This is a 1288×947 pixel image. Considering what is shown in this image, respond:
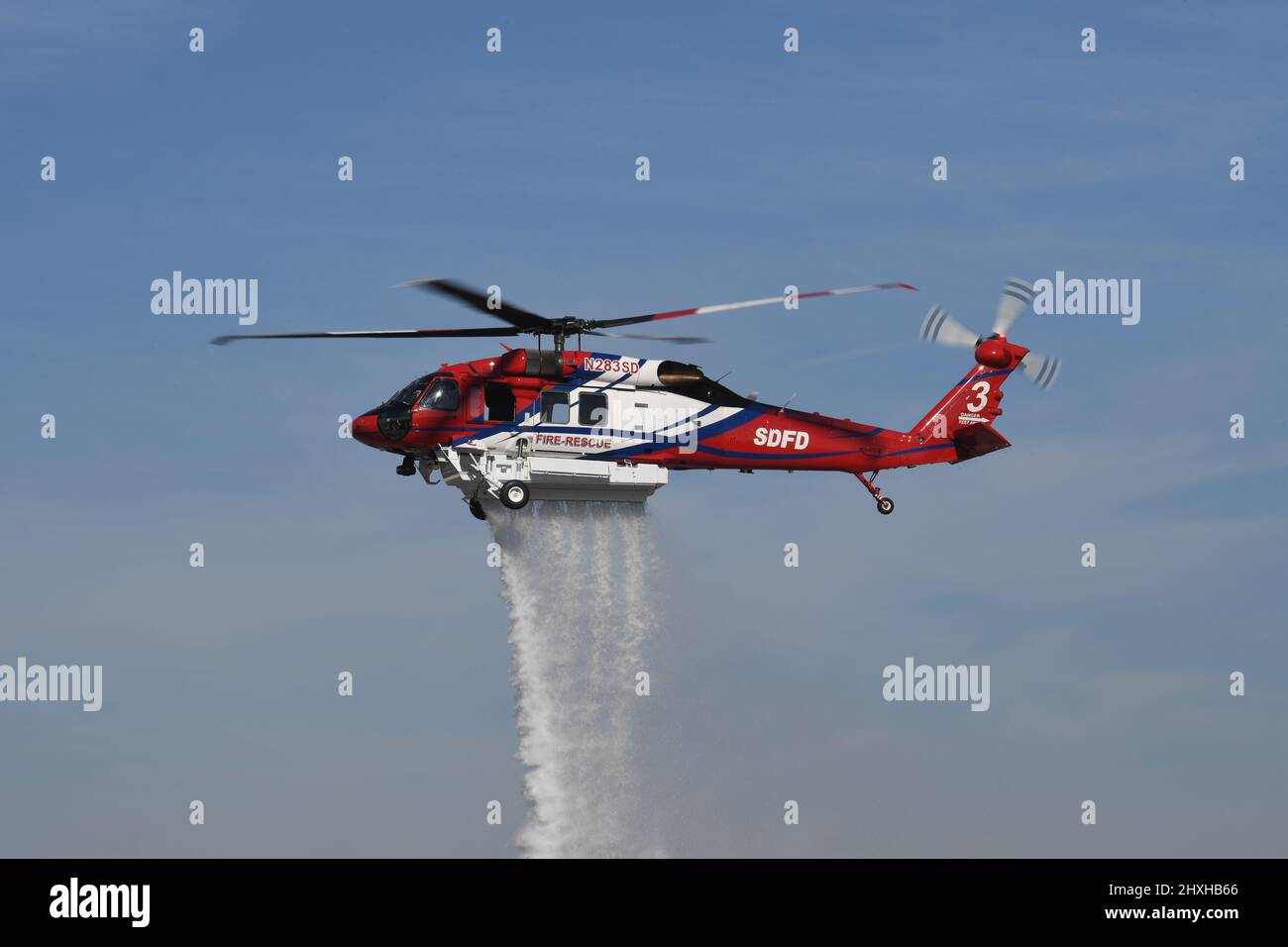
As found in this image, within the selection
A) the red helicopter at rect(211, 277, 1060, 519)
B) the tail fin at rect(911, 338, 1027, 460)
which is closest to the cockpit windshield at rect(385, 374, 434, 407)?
the red helicopter at rect(211, 277, 1060, 519)

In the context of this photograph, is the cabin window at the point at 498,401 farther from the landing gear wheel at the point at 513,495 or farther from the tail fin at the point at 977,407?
the tail fin at the point at 977,407

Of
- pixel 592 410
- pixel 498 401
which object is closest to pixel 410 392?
pixel 498 401

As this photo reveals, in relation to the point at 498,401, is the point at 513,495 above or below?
below

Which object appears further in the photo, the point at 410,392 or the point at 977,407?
the point at 977,407

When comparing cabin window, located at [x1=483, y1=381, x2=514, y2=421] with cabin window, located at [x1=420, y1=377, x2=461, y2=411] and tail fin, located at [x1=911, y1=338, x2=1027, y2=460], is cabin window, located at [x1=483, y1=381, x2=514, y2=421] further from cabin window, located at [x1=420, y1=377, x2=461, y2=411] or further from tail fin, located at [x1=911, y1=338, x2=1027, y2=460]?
tail fin, located at [x1=911, y1=338, x2=1027, y2=460]

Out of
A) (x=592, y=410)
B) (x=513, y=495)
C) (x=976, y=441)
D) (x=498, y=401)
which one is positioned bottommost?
(x=513, y=495)

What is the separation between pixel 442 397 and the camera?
1618 inches

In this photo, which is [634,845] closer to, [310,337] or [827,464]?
[827,464]

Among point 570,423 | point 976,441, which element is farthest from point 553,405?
point 976,441

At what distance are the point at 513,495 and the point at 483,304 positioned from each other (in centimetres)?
408

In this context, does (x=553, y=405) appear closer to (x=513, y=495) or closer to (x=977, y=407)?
(x=513, y=495)

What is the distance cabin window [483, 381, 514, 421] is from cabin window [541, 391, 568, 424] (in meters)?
0.56
